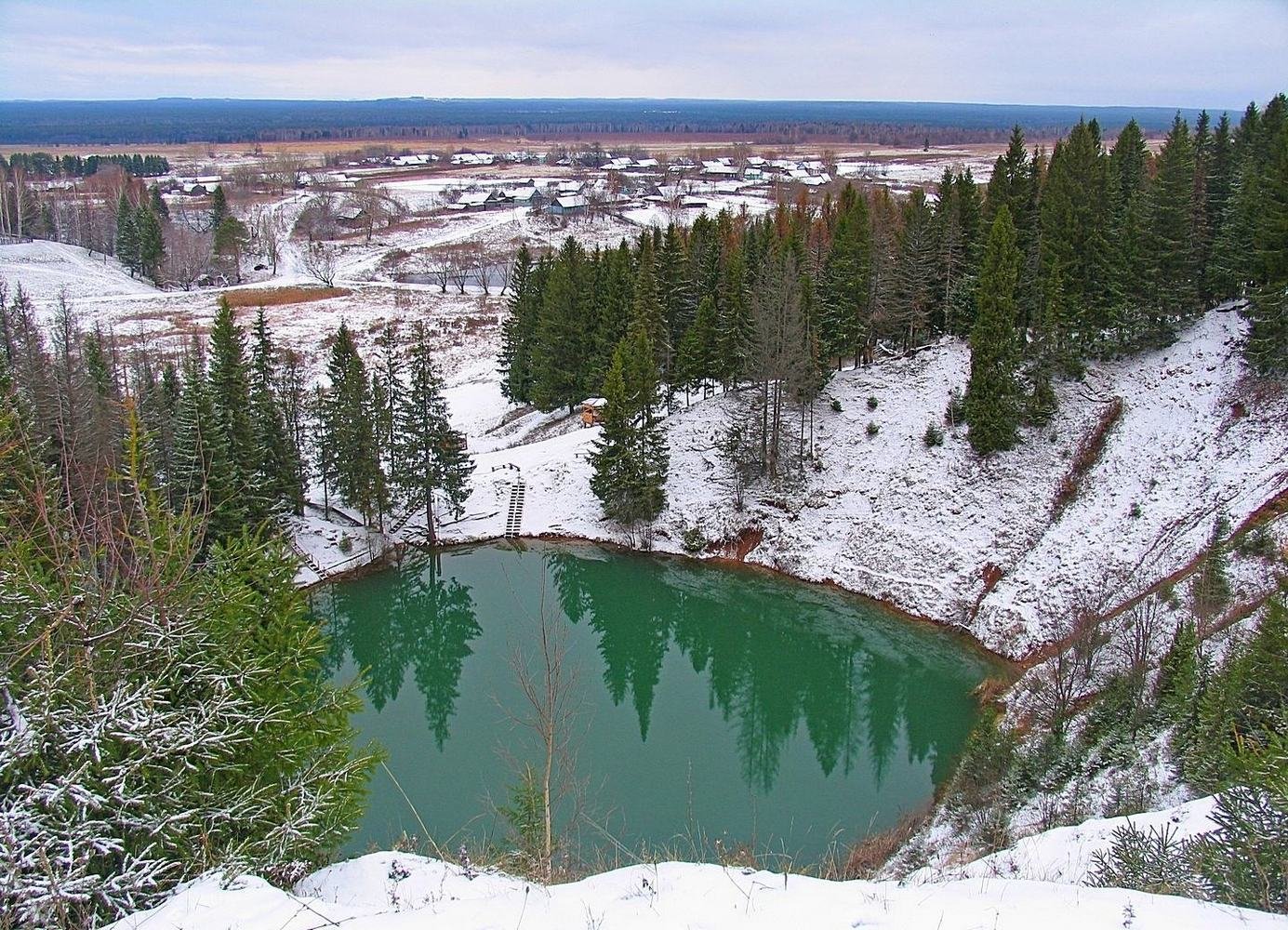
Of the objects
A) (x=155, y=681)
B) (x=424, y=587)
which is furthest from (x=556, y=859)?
(x=424, y=587)

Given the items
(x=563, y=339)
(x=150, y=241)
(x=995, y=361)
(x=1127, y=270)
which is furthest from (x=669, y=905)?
(x=150, y=241)

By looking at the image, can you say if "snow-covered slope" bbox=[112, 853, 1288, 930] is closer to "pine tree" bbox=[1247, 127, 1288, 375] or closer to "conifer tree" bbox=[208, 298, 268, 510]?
"conifer tree" bbox=[208, 298, 268, 510]

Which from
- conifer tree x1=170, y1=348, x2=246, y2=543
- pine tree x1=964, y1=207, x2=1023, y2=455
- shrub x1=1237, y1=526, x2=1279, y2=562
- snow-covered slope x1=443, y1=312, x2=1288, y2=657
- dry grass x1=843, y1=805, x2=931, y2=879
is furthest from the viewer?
pine tree x1=964, y1=207, x2=1023, y2=455

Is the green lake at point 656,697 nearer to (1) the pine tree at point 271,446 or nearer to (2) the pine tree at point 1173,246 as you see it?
(1) the pine tree at point 271,446

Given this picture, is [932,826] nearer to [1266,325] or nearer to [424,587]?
[424,587]

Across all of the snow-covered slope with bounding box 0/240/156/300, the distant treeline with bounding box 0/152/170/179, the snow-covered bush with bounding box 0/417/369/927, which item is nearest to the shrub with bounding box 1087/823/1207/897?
the snow-covered bush with bounding box 0/417/369/927

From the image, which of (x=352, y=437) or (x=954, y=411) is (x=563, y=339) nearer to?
(x=352, y=437)

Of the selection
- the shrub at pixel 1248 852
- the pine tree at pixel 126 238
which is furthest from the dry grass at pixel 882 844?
the pine tree at pixel 126 238
